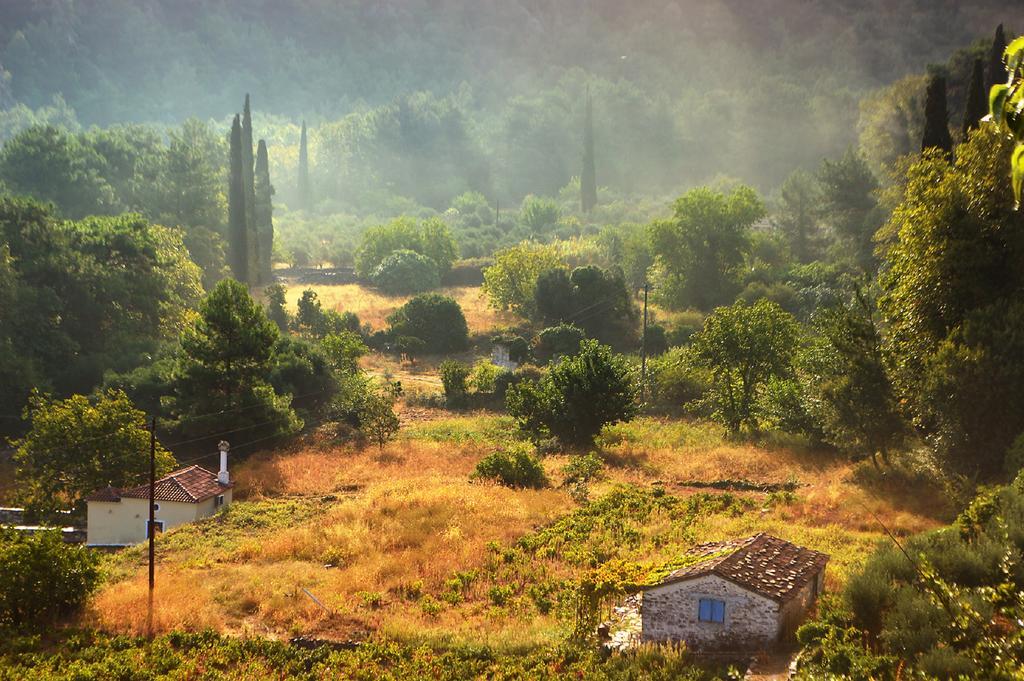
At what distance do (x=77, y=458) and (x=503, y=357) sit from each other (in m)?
29.7

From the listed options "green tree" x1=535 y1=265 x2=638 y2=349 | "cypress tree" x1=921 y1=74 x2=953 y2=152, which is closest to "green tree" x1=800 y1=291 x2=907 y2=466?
"cypress tree" x1=921 y1=74 x2=953 y2=152

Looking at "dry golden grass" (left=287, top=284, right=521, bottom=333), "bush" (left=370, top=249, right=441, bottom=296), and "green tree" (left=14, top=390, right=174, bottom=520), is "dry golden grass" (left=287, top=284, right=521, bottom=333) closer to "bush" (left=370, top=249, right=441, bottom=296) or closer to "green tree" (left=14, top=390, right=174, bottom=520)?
"bush" (left=370, top=249, right=441, bottom=296)

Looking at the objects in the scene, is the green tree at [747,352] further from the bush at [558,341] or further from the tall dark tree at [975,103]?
the bush at [558,341]

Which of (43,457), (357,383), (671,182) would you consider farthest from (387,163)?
(43,457)

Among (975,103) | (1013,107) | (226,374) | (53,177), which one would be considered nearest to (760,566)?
(1013,107)

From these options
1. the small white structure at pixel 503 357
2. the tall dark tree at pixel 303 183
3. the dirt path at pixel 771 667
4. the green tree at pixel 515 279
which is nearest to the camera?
the dirt path at pixel 771 667

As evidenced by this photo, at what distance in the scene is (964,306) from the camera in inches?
1102

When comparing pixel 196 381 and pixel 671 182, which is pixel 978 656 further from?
pixel 671 182

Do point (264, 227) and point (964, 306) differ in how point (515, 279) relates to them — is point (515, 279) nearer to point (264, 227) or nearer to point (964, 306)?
point (264, 227)

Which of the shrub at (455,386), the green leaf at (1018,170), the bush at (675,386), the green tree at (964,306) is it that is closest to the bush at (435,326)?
the shrub at (455,386)

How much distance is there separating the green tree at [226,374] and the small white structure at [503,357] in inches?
719

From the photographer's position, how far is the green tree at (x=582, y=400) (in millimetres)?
41938

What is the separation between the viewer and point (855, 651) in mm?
15609

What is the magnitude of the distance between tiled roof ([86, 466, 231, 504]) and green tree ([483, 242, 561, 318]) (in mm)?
38189
